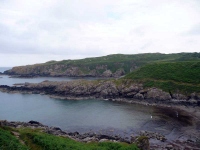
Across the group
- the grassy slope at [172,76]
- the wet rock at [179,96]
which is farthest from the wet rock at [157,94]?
the grassy slope at [172,76]

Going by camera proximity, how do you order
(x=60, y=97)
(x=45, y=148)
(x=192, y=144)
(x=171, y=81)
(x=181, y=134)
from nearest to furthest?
(x=45, y=148), (x=192, y=144), (x=181, y=134), (x=171, y=81), (x=60, y=97)

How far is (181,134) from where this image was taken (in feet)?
189

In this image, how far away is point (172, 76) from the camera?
352 feet

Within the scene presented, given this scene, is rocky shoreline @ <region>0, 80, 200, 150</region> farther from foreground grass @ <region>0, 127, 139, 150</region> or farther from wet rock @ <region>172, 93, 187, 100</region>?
foreground grass @ <region>0, 127, 139, 150</region>

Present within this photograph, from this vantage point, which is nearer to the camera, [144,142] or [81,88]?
[144,142]

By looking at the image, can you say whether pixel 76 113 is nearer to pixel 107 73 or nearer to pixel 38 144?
pixel 38 144

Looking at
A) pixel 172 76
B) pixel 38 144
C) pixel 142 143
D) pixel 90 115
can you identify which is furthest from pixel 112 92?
pixel 38 144

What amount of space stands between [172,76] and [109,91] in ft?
109

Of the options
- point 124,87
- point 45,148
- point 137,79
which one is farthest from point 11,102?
point 45,148

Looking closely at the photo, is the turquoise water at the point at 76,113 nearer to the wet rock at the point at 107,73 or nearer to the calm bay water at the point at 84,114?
the calm bay water at the point at 84,114

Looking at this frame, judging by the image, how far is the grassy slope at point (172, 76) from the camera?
3816 inches

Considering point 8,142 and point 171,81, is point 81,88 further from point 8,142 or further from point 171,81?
point 8,142

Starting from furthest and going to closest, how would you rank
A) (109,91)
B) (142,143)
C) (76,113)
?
1. (109,91)
2. (76,113)
3. (142,143)

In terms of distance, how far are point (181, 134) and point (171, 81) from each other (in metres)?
48.9
